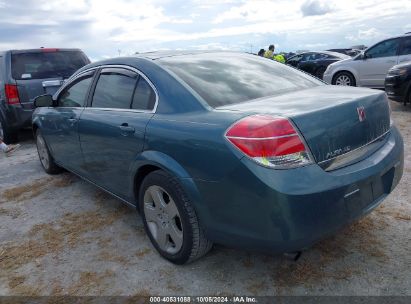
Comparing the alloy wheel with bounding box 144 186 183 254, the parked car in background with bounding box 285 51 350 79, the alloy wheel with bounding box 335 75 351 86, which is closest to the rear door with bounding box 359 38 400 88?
the alloy wheel with bounding box 335 75 351 86

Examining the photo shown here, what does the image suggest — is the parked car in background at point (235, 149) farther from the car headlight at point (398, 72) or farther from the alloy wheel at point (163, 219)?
the car headlight at point (398, 72)

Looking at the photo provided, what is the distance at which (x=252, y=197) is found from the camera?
2.17 m

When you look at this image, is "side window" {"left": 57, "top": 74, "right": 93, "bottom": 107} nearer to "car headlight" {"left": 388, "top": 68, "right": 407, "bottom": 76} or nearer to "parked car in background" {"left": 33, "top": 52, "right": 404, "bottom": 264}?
"parked car in background" {"left": 33, "top": 52, "right": 404, "bottom": 264}

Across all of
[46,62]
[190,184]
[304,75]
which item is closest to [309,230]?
Answer: [190,184]

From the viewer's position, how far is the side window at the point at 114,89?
3215 millimetres

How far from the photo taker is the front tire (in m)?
2.59

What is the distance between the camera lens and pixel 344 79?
1123cm

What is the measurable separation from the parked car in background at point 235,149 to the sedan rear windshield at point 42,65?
13.5 feet

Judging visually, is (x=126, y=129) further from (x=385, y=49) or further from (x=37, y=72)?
(x=385, y=49)

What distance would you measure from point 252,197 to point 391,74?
730cm

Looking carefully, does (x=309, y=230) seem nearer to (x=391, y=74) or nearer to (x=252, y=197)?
(x=252, y=197)

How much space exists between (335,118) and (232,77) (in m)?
0.95

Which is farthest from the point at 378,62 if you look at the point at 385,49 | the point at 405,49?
the point at 405,49

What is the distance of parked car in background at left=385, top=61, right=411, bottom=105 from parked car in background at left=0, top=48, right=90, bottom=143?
667cm
